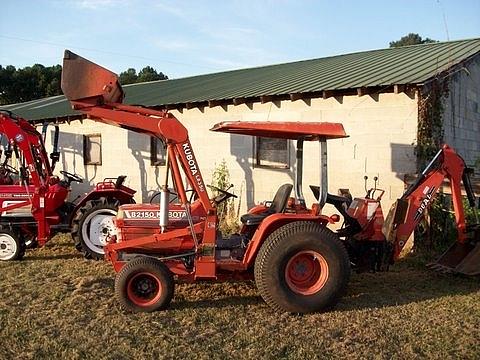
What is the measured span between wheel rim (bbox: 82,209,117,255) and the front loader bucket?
4.72 m

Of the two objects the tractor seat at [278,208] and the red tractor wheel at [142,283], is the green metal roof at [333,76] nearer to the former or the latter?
the tractor seat at [278,208]

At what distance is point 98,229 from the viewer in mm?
8180

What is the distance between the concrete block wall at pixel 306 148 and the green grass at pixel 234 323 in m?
2.50

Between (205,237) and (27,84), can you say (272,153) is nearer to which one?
(205,237)

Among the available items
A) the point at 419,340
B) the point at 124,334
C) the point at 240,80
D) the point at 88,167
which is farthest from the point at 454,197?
the point at 88,167

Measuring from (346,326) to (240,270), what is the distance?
48.7 inches

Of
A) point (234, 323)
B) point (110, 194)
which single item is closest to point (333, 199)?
point (234, 323)

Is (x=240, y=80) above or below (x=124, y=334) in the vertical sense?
Answer: above

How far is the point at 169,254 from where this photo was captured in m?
5.85

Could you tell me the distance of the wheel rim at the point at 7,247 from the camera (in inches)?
313

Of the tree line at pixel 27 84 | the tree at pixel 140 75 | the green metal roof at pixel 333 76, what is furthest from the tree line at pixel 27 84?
the green metal roof at pixel 333 76

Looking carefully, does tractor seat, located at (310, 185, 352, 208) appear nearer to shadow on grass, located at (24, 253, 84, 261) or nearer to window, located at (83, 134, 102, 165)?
shadow on grass, located at (24, 253, 84, 261)

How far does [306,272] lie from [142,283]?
169cm

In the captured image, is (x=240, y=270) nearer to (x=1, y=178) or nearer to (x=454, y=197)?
(x=454, y=197)
